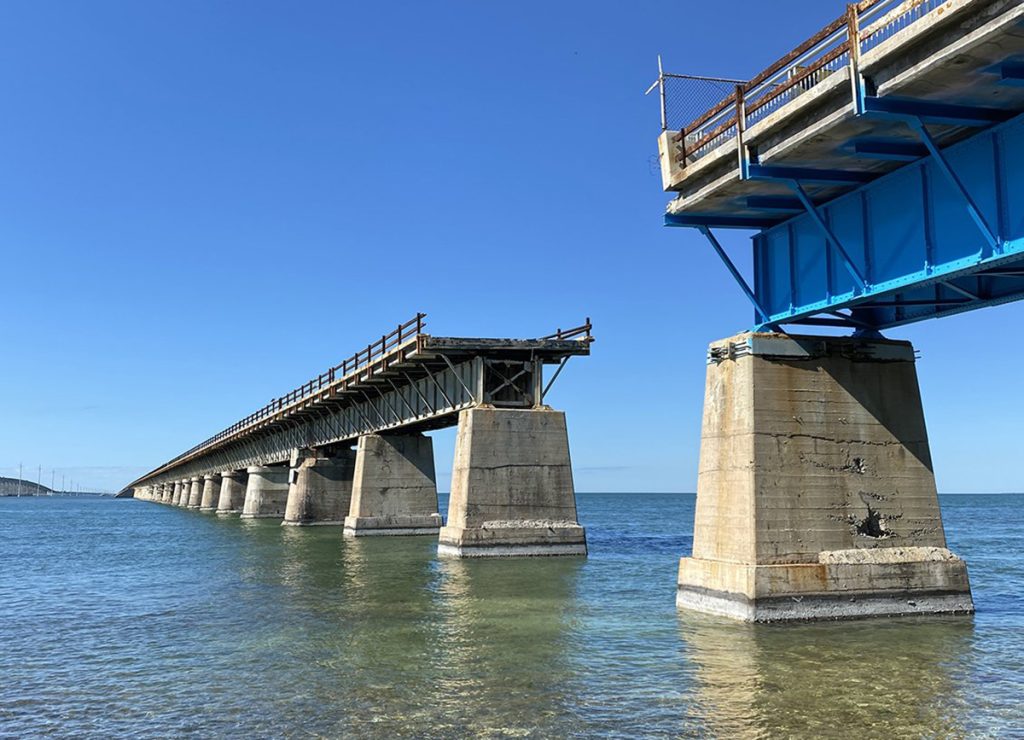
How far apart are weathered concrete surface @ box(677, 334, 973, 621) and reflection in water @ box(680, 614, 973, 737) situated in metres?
0.65

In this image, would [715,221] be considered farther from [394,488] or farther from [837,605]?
[394,488]

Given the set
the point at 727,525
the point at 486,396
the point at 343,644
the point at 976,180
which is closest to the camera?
the point at 976,180

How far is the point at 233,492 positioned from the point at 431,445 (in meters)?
50.8

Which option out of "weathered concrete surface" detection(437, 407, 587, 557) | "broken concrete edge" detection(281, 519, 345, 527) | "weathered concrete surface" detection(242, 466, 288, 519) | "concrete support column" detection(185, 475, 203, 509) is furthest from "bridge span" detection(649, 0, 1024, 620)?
"concrete support column" detection(185, 475, 203, 509)

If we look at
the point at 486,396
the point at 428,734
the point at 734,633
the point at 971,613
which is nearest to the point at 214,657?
the point at 428,734

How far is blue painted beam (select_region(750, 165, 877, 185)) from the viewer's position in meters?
15.2

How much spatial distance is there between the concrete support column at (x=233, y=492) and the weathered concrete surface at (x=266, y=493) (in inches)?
715

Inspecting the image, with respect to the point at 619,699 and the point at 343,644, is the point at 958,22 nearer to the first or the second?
the point at 619,699

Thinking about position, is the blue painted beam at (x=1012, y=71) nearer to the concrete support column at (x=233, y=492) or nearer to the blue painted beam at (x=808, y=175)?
the blue painted beam at (x=808, y=175)

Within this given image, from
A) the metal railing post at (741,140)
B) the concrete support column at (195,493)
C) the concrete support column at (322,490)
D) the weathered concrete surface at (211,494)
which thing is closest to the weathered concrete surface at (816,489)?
the metal railing post at (741,140)

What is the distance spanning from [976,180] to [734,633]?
318 inches

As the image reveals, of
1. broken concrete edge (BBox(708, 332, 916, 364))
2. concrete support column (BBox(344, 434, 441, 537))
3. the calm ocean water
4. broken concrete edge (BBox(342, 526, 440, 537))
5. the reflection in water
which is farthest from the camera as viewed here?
concrete support column (BBox(344, 434, 441, 537))

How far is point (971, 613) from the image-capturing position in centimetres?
1670

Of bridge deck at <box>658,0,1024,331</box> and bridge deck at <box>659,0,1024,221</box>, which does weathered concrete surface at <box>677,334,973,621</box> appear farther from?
bridge deck at <box>659,0,1024,221</box>
